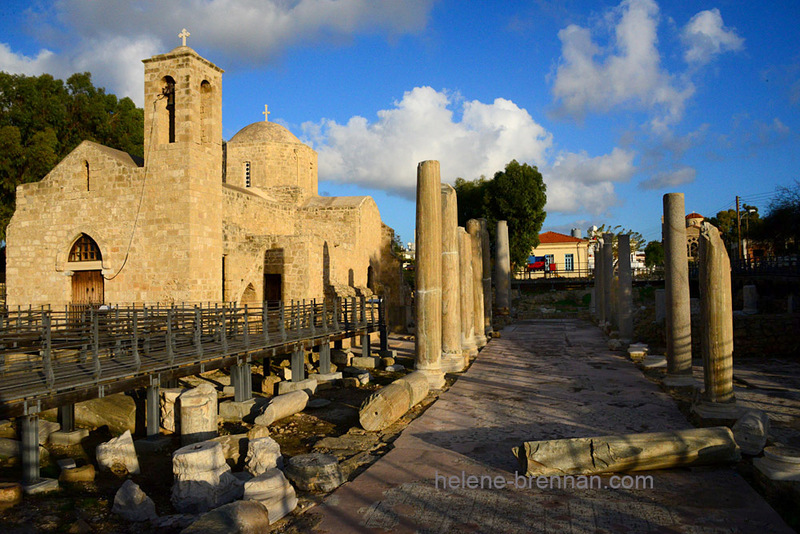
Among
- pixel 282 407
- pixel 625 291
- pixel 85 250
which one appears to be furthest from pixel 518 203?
pixel 282 407

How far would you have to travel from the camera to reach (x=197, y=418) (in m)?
8.26

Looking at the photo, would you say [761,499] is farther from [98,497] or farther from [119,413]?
[119,413]

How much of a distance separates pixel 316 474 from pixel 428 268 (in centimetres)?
590

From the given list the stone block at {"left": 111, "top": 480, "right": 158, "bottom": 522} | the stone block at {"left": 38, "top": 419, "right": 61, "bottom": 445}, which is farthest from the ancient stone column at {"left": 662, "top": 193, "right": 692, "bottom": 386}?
the stone block at {"left": 38, "top": 419, "right": 61, "bottom": 445}

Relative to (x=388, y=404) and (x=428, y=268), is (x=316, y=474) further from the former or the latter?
(x=428, y=268)

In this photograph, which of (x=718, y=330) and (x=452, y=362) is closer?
(x=718, y=330)

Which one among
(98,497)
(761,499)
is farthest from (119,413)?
(761,499)

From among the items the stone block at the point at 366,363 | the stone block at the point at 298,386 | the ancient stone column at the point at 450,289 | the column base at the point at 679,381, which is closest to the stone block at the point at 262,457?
the stone block at the point at 298,386

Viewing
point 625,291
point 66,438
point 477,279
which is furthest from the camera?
point 477,279

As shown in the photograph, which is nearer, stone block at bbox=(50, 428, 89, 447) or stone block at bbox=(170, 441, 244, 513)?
stone block at bbox=(170, 441, 244, 513)

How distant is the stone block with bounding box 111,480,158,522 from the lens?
565cm

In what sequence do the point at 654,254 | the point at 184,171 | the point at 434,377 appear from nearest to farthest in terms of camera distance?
the point at 434,377 → the point at 184,171 → the point at 654,254

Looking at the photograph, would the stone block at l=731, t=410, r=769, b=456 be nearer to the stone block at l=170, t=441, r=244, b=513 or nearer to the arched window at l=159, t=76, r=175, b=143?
the stone block at l=170, t=441, r=244, b=513

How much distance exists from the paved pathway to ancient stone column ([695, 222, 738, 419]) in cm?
58
